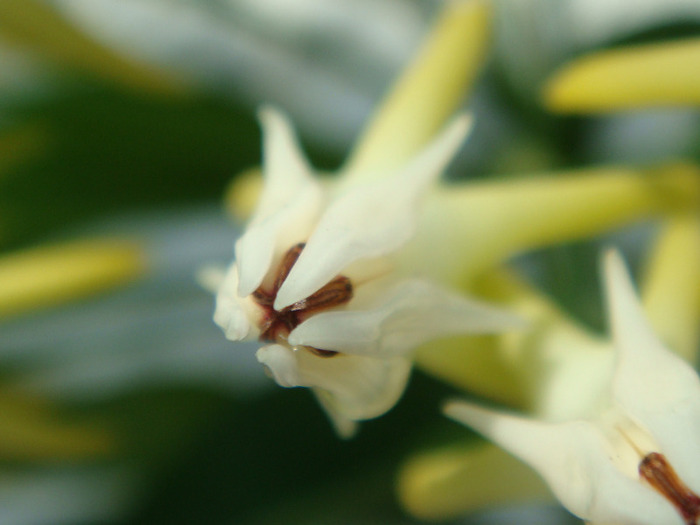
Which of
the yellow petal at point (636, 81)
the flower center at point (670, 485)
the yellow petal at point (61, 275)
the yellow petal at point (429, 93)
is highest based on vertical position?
the yellow petal at point (61, 275)

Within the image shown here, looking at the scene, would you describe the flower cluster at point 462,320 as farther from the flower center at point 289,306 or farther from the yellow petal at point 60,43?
the yellow petal at point 60,43

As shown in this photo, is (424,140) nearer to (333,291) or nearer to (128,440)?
(333,291)

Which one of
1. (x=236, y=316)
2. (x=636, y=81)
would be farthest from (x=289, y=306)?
(x=636, y=81)

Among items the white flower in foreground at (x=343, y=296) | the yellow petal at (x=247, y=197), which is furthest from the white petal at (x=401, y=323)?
the yellow petal at (x=247, y=197)

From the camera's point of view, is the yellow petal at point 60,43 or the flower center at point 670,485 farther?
the yellow petal at point 60,43

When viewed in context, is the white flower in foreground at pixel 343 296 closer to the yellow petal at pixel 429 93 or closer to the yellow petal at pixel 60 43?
the yellow petal at pixel 429 93

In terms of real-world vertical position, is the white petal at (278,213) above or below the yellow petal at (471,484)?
above

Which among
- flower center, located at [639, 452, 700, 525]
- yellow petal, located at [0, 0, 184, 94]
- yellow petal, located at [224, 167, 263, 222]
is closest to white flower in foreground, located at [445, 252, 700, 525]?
flower center, located at [639, 452, 700, 525]
